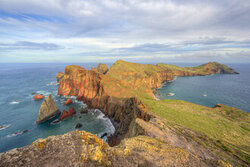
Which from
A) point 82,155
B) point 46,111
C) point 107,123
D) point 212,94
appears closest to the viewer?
point 82,155

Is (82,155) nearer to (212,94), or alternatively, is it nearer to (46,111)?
(46,111)

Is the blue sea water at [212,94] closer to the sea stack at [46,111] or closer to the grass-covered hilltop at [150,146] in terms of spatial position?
the grass-covered hilltop at [150,146]

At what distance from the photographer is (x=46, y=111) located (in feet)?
156

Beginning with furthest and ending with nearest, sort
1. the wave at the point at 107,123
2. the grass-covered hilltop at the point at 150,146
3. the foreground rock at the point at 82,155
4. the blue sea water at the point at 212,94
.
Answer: the blue sea water at the point at 212,94 < the wave at the point at 107,123 < the grass-covered hilltop at the point at 150,146 < the foreground rock at the point at 82,155

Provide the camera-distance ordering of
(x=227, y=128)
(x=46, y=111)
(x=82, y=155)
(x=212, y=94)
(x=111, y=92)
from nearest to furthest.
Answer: (x=82, y=155), (x=227, y=128), (x=46, y=111), (x=111, y=92), (x=212, y=94)

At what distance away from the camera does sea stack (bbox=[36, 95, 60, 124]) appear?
45641 millimetres

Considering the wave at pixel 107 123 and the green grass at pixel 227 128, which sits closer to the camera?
the green grass at pixel 227 128

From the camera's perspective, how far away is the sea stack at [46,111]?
45641 mm

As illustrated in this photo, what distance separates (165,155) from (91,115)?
44.7 m

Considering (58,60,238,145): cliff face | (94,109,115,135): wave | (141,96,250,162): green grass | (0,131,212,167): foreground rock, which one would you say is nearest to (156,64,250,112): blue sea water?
(58,60,238,145): cliff face

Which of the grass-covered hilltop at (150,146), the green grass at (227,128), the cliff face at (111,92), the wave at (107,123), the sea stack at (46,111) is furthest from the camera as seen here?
the sea stack at (46,111)

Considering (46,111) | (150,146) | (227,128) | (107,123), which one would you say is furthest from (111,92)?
(227,128)

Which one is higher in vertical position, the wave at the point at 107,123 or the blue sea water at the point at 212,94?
the blue sea water at the point at 212,94

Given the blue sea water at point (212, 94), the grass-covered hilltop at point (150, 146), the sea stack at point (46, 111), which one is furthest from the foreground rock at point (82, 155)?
the blue sea water at point (212, 94)
